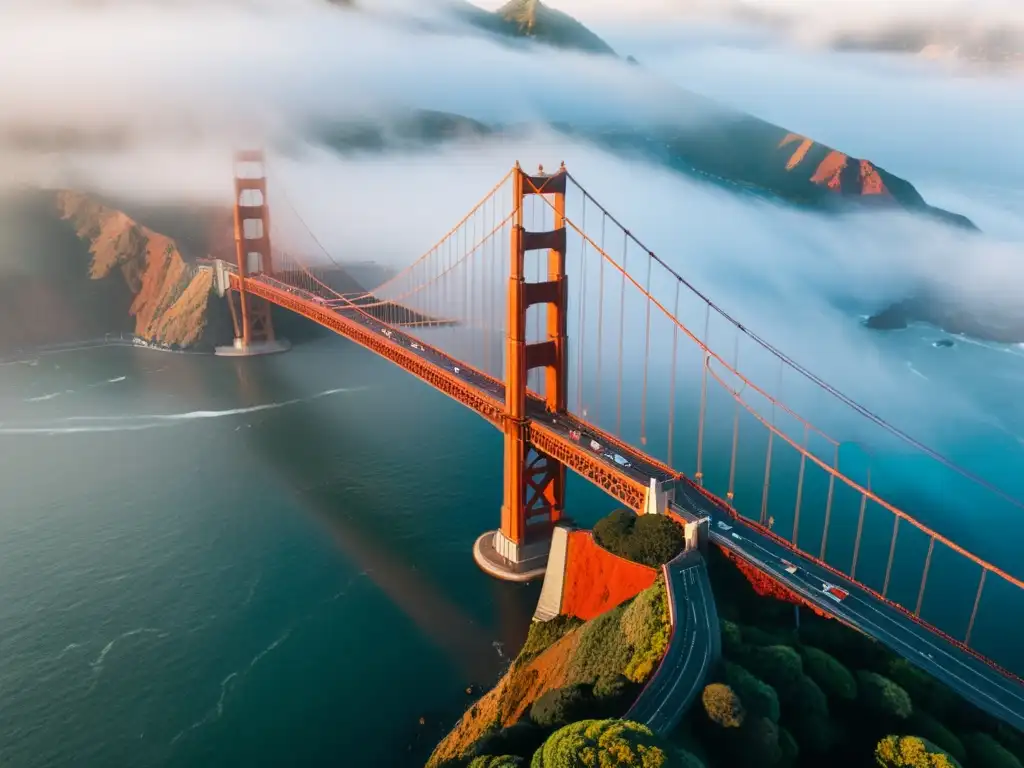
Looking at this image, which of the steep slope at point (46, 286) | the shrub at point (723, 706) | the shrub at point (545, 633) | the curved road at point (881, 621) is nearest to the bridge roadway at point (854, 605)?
the curved road at point (881, 621)

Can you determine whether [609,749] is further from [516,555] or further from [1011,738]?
[516,555]

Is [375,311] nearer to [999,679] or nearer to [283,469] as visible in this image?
[283,469]

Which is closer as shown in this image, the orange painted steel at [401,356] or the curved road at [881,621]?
the curved road at [881,621]

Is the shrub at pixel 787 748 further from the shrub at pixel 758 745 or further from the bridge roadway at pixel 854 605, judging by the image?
the bridge roadway at pixel 854 605

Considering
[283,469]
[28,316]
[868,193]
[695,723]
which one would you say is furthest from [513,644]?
[868,193]

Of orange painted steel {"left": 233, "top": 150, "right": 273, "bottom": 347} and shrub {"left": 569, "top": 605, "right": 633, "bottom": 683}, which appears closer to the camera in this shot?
shrub {"left": 569, "top": 605, "right": 633, "bottom": 683}

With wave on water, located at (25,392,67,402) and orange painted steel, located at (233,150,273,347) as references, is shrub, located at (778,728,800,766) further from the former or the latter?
orange painted steel, located at (233,150,273,347)

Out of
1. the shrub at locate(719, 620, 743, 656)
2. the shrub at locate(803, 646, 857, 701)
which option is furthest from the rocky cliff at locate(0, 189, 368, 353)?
the shrub at locate(803, 646, 857, 701)
